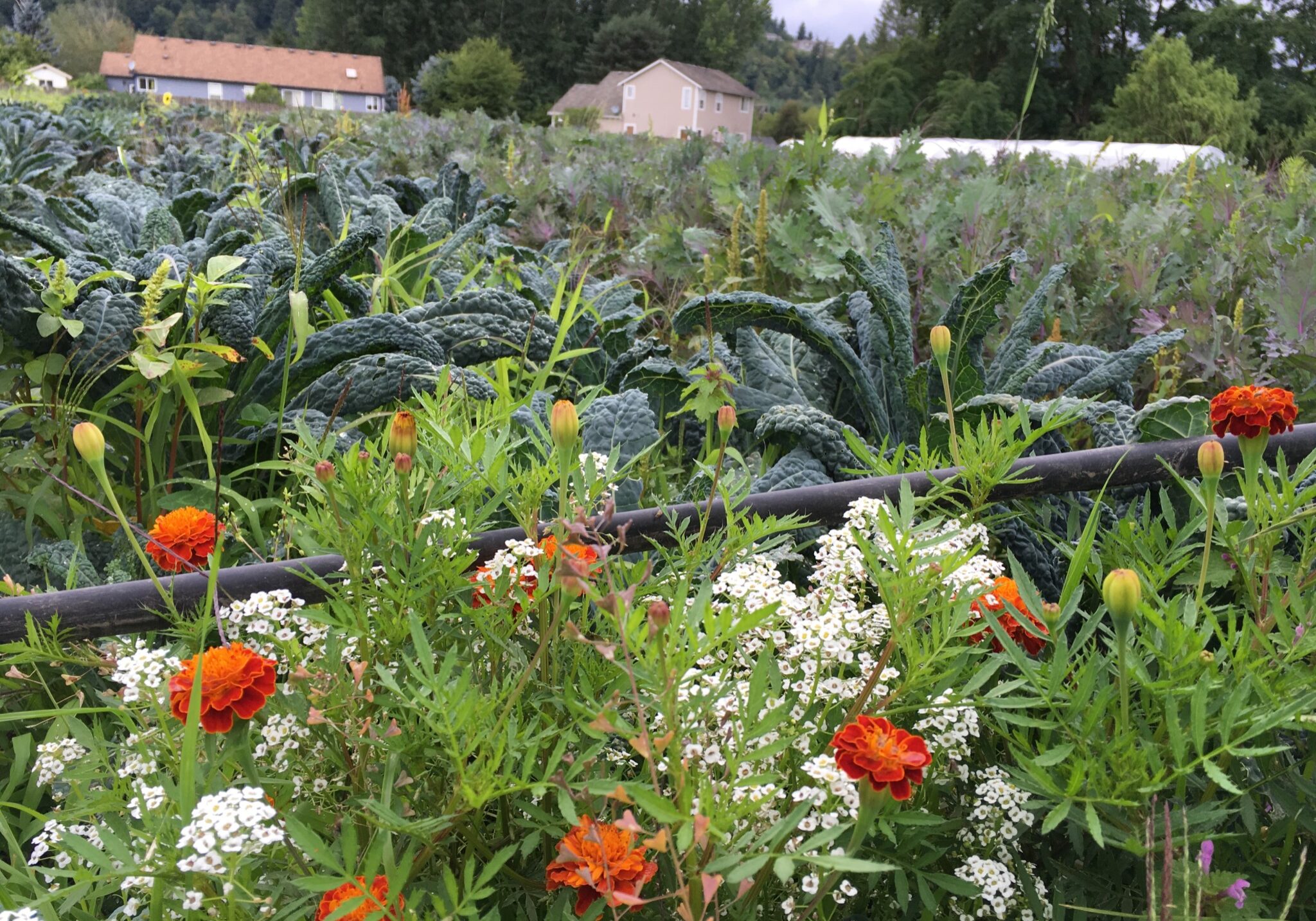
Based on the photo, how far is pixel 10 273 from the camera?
6.54ft

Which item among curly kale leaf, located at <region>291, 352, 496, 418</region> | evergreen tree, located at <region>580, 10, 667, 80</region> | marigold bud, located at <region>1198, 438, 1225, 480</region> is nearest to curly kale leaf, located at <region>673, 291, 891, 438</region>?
curly kale leaf, located at <region>291, 352, 496, 418</region>

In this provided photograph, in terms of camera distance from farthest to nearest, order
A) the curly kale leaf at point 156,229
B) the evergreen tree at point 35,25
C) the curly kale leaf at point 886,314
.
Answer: the evergreen tree at point 35,25 → the curly kale leaf at point 156,229 → the curly kale leaf at point 886,314

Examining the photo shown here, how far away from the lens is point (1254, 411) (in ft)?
3.74

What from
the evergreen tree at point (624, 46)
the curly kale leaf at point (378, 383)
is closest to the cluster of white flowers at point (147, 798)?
the curly kale leaf at point (378, 383)

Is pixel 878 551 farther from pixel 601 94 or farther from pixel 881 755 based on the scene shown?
pixel 601 94

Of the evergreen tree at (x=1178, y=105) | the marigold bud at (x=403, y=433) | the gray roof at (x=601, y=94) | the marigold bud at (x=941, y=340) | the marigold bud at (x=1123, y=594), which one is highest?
the gray roof at (x=601, y=94)

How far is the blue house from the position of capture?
57.2m

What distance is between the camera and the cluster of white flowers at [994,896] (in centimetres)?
93

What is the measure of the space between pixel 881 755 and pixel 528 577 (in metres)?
0.53

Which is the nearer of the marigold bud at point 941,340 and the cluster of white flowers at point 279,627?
the cluster of white flowers at point 279,627

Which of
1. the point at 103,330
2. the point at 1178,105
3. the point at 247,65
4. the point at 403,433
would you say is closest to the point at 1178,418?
the point at 403,433

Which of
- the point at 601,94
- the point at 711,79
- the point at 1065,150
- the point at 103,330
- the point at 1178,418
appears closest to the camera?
the point at 1178,418

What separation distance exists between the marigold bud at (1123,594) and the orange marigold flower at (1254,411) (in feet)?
1.58

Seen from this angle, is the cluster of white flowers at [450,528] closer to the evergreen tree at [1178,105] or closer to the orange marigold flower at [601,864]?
the orange marigold flower at [601,864]
